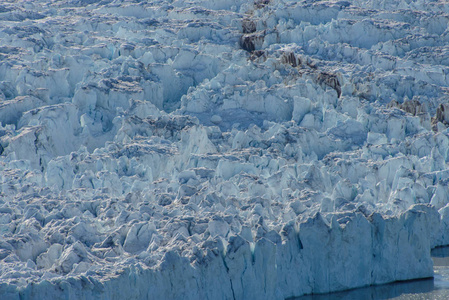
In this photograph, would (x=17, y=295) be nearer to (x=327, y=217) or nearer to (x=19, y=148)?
(x=327, y=217)

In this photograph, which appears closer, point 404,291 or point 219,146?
point 404,291

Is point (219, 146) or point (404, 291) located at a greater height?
point (404, 291)

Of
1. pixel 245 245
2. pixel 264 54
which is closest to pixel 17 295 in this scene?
pixel 245 245

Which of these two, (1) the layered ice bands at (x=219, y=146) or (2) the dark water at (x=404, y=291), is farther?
(2) the dark water at (x=404, y=291)
